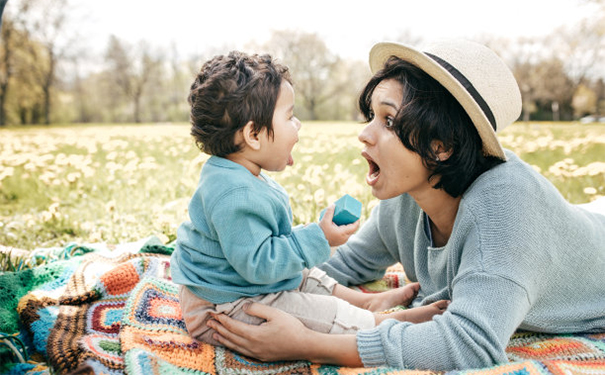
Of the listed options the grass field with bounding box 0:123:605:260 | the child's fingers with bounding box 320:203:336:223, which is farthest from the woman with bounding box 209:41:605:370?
the grass field with bounding box 0:123:605:260

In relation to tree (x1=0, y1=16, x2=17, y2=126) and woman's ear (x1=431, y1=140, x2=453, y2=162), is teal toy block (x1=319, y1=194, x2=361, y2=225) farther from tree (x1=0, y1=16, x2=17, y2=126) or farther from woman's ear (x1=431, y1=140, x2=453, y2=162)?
tree (x1=0, y1=16, x2=17, y2=126)

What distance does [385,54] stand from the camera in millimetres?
1934

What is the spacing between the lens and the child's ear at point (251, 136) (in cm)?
171

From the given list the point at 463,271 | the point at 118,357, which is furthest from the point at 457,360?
the point at 118,357

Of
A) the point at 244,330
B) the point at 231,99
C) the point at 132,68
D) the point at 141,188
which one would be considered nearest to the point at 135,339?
the point at 244,330

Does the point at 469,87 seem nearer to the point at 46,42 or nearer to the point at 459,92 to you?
the point at 459,92

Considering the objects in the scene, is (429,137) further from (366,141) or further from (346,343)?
(346,343)

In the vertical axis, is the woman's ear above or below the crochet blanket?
above

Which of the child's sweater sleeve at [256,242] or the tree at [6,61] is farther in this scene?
the tree at [6,61]

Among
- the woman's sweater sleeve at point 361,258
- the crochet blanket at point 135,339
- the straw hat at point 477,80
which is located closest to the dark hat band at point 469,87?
the straw hat at point 477,80

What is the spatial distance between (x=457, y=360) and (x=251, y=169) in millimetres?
970

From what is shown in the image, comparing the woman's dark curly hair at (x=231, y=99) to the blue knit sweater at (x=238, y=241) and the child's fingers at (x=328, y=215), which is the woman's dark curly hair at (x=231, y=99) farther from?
the child's fingers at (x=328, y=215)

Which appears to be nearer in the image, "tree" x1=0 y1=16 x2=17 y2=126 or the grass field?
the grass field

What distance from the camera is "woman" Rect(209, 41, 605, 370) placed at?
150 centimetres
